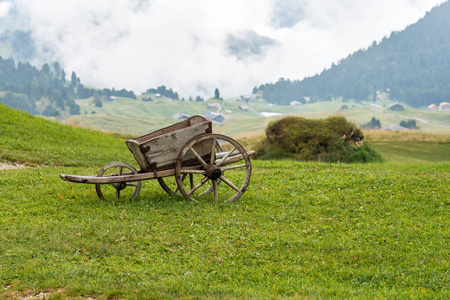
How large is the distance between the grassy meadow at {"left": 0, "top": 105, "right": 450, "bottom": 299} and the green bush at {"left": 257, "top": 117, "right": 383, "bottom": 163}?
14.5 meters

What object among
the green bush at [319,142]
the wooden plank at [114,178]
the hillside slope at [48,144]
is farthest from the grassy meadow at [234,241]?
the green bush at [319,142]

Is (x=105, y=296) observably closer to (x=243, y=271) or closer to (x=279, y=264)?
(x=243, y=271)

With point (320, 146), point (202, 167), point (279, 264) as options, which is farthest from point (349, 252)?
point (320, 146)

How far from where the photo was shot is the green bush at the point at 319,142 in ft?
89.0

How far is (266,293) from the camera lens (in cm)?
545

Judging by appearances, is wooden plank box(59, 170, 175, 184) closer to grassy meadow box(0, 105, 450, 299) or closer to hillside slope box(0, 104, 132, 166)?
grassy meadow box(0, 105, 450, 299)

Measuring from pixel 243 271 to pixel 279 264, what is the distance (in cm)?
69

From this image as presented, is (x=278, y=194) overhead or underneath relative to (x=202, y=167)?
underneath

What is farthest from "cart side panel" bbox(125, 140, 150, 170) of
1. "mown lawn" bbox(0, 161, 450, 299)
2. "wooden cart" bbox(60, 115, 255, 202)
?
"mown lawn" bbox(0, 161, 450, 299)

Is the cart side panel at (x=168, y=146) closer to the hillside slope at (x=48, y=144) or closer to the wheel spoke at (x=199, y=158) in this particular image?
the wheel spoke at (x=199, y=158)

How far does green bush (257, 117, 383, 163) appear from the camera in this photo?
1068 inches

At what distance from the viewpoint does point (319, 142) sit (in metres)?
27.3

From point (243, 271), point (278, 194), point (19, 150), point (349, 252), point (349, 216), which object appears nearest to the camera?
point (243, 271)

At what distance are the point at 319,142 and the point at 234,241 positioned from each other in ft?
68.6
